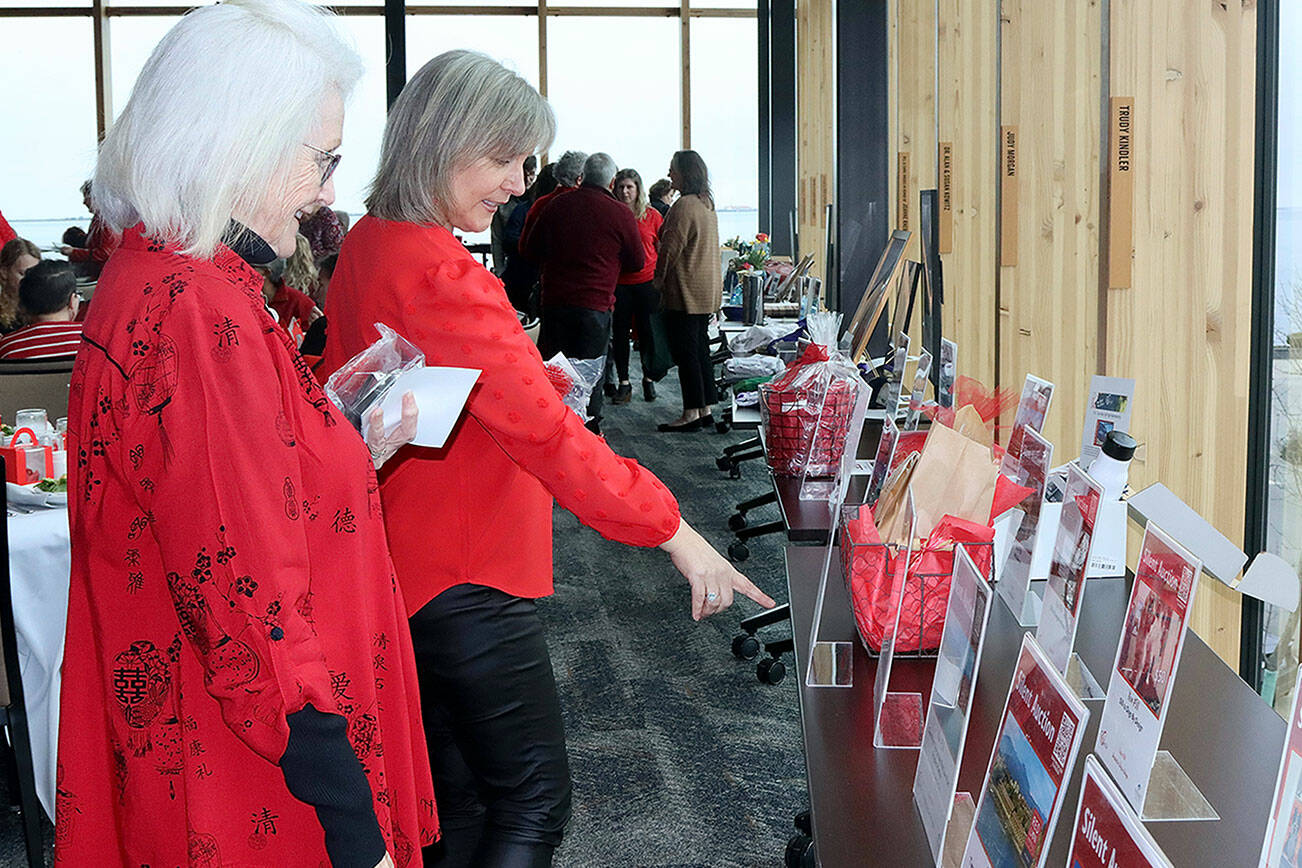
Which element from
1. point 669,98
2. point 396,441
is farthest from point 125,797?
point 669,98

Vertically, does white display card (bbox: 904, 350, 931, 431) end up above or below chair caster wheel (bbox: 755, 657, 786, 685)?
above

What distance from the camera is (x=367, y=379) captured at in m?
1.50

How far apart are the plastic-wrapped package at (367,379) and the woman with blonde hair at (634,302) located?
623cm

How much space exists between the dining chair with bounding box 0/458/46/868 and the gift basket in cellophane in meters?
1.50

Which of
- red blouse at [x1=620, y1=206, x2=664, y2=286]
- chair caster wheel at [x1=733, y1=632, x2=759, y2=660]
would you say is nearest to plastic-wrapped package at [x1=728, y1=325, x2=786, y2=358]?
red blouse at [x1=620, y1=206, x2=664, y2=286]

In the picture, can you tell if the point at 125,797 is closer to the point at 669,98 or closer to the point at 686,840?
the point at 686,840

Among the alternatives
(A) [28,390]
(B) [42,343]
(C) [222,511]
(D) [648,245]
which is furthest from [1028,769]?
(D) [648,245]

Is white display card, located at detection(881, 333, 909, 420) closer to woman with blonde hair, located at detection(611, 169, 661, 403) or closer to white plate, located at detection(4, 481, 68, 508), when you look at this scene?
white plate, located at detection(4, 481, 68, 508)

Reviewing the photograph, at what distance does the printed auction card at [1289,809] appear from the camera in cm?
82

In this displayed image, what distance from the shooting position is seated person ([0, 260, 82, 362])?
13.2 feet

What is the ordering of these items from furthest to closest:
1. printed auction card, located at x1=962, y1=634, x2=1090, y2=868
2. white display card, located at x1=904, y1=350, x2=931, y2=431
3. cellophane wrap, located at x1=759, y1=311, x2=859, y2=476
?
cellophane wrap, located at x1=759, y1=311, x2=859, y2=476
white display card, located at x1=904, y1=350, x2=931, y2=431
printed auction card, located at x1=962, y1=634, x2=1090, y2=868

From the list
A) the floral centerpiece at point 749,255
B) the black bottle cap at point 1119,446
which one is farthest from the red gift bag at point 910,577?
the floral centerpiece at point 749,255

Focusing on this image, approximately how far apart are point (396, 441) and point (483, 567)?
0.83ft

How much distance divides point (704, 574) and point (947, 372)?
136 centimetres
